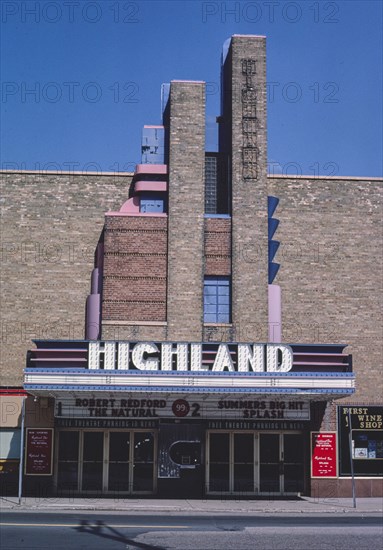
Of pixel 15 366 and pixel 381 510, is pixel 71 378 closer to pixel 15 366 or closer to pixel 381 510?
pixel 15 366

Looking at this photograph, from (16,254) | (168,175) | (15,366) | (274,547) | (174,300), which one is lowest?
(274,547)

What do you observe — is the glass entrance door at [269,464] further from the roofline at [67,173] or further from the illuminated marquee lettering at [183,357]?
the roofline at [67,173]

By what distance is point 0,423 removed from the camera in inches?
1121

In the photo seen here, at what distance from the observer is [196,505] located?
25656mm

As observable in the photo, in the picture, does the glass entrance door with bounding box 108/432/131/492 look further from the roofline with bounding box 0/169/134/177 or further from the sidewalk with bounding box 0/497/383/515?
the roofline with bounding box 0/169/134/177

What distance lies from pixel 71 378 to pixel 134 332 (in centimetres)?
414

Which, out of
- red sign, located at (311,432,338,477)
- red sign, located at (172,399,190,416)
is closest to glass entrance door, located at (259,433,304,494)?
red sign, located at (311,432,338,477)

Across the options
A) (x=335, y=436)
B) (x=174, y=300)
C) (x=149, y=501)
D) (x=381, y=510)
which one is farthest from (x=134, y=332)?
(x=381, y=510)

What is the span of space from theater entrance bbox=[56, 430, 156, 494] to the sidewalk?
1.26 meters

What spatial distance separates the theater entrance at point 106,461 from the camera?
2833cm

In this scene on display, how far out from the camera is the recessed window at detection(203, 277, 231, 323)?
30.1 m

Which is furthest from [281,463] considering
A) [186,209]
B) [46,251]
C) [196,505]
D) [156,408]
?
[46,251]

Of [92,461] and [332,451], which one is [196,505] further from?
[332,451]

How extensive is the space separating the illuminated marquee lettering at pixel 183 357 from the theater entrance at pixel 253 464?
3521mm
